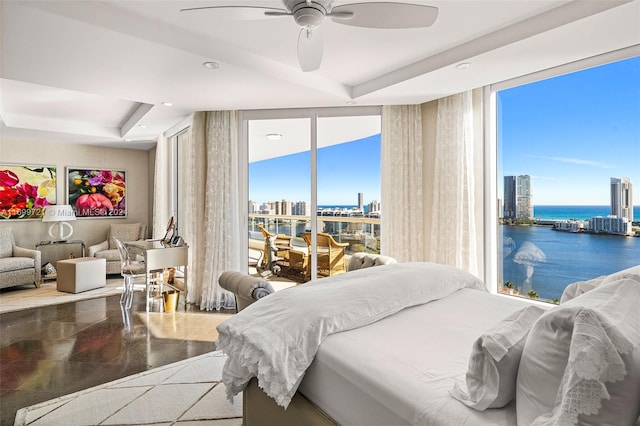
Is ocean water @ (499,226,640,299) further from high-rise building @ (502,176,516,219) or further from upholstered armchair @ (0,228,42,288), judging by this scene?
upholstered armchair @ (0,228,42,288)

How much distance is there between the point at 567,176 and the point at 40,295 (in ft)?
21.6

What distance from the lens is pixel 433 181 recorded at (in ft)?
13.6

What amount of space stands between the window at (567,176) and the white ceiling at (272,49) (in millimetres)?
390

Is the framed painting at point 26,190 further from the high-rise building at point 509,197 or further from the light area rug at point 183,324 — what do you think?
the high-rise building at point 509,197

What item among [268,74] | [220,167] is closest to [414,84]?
[268,74]

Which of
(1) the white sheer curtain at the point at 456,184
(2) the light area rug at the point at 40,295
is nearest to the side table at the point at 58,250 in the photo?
(2) the light area rug at the point at 40,295

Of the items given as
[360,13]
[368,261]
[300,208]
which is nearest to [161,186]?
[300,208]

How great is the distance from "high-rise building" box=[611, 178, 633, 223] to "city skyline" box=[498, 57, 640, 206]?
0.14 ft

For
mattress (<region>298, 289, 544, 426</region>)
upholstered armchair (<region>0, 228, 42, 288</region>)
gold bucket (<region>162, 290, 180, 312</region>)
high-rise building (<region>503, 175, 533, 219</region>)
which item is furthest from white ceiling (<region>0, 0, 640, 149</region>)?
upholstered armchair (<region>0, 228, 42, 288</region>)

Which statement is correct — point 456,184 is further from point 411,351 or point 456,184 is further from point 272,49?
point 411,351

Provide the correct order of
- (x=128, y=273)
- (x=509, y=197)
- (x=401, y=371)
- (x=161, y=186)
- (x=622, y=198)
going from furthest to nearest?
(x=161, y=186) → (x=128, y=273) → (x=509, y=197) → (x=622, y=198) → (x=401, y=371)

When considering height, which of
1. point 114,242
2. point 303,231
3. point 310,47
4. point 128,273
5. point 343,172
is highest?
point 310,47

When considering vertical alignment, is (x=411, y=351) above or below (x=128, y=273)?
above

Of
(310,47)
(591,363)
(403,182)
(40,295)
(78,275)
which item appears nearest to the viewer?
(591,363)
